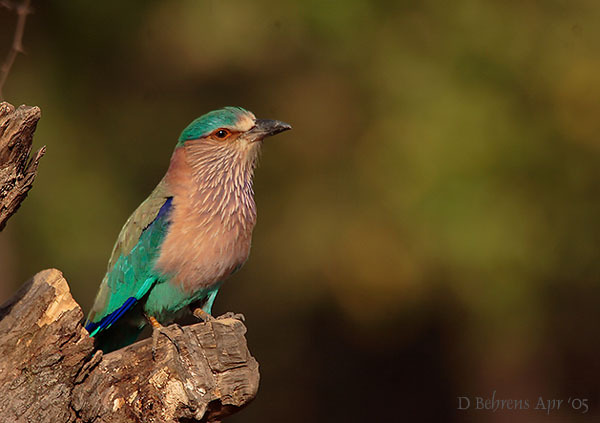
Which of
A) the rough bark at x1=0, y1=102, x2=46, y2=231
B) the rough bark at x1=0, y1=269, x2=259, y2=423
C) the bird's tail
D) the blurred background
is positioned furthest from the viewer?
the blurred background

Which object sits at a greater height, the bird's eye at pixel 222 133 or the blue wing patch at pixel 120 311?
the bird's eye at pixel 222 133

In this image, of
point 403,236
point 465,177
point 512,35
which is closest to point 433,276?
point 403,236

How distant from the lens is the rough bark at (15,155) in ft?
10.5

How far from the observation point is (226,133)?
506 centimetres

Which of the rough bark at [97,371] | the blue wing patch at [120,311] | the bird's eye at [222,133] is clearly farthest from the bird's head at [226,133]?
the rough bark at [97,371]

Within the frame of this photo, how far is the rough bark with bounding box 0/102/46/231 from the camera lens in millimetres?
3197

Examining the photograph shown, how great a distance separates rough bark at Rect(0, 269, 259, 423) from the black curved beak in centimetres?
152

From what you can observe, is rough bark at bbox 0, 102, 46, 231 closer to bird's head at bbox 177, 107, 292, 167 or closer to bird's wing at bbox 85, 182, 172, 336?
bird's wing at bbox 85, 182, 172, 336

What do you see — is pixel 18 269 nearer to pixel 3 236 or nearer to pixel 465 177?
pixel 3 236

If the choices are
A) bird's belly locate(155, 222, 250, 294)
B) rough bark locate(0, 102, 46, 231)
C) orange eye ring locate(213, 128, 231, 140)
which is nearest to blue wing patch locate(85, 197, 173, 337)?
bird's belly locate(155, 222, 250, 294)

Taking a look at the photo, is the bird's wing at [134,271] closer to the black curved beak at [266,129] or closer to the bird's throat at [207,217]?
the bird's throat at [207,217]

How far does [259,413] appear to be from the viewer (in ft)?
35.0

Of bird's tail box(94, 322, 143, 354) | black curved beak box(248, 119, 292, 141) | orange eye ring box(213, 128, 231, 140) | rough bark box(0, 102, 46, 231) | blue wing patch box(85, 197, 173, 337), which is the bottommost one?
bird's tail box(94, 322, 143, 354)

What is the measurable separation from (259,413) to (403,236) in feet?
13.1
